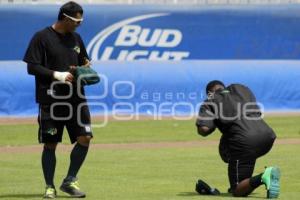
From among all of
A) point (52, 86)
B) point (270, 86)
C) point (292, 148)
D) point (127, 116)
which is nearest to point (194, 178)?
point (52, 86)

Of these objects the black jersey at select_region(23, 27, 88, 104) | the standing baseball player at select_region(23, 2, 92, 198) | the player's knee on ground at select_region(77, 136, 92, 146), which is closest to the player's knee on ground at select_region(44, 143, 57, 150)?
the standing baseball player at select_region(23, 2, 92, 198)

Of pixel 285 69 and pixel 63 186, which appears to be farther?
pixel 285 69

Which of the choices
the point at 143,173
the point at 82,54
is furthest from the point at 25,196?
the point at 143,173

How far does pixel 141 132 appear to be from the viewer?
20156 millimetres

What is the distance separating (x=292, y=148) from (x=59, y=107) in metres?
7.68

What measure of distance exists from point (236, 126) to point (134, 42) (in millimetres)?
16730

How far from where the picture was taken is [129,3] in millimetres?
27484

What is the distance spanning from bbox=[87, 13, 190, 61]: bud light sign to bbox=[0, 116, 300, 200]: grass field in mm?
6040

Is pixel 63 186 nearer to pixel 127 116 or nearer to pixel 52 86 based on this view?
pixel 52 86

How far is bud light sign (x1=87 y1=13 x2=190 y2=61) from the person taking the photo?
26.0 meters

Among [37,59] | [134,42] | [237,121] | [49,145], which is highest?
[134,42]

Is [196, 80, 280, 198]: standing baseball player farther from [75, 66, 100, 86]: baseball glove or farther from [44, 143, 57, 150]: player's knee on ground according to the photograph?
[44, 143, 57, 150]: player's knee on ground

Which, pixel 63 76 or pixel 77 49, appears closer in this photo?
pixel 63 76

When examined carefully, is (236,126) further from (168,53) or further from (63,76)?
(168,53)
